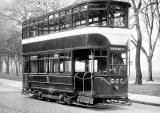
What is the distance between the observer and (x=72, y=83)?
16531 mm

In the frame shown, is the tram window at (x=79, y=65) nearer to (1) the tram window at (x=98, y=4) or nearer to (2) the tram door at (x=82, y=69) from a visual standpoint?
(2) the tram door at (x=82, y=69)

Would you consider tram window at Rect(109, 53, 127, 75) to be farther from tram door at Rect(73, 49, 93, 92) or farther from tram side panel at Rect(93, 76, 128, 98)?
tram door at Rect(73, 49, 93, 92)

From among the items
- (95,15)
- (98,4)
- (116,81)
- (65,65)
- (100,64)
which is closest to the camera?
(116,81)

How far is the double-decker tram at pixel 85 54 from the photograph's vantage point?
50.2 ft

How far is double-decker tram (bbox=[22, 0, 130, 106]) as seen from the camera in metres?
15.3

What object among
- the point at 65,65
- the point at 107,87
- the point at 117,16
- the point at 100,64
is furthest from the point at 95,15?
the point at 107,87

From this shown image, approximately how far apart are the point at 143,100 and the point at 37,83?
5.50 metres

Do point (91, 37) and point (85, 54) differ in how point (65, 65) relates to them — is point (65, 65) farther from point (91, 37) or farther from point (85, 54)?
point (91, 37)

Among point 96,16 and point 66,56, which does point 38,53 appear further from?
point 96,16

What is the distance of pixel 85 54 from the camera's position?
16.7 metres

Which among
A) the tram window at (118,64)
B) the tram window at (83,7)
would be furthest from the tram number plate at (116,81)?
the tram window at (83,7)

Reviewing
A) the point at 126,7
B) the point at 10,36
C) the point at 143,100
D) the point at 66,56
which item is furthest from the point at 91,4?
the point at 10,36

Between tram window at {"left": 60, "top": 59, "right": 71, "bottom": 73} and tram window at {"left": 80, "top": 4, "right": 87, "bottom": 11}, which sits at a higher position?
tram window at {"left": 80, "top": 4, "right": 87, "bottom": 11}

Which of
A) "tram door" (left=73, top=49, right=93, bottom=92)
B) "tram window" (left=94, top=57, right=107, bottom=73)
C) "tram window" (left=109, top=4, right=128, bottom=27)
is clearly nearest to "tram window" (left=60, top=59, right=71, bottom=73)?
"tram door" (left=73, top=49, right=93, bottom=92)
